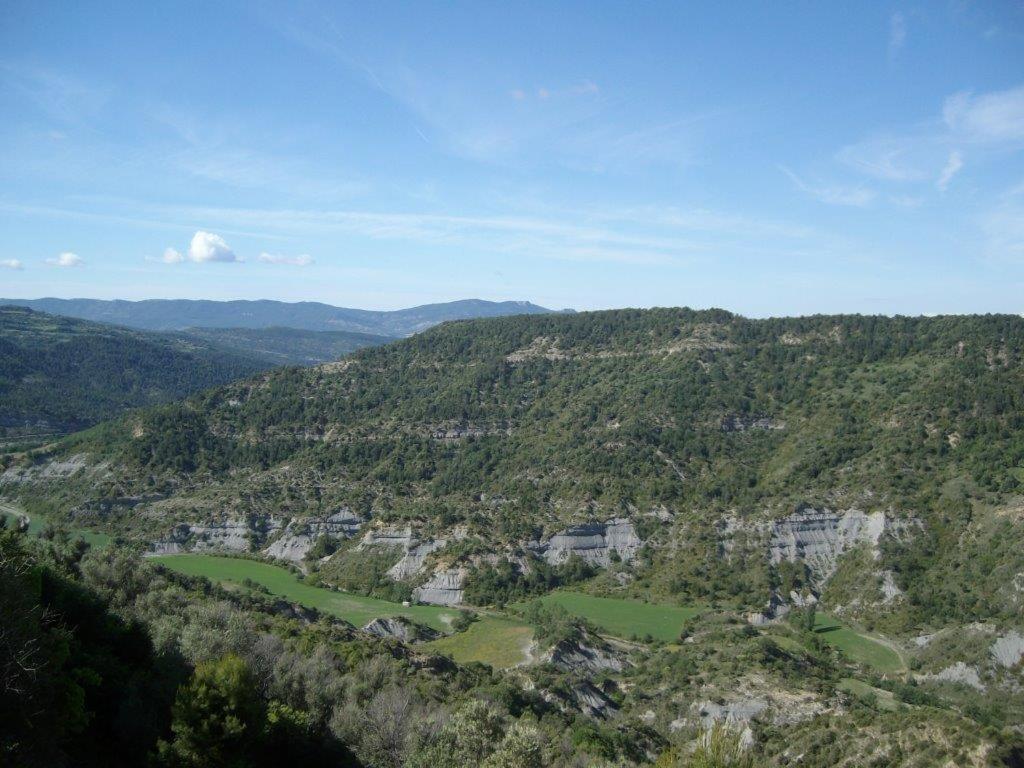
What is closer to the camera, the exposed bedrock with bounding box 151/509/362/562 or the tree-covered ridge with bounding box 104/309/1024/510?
the tree-covered ridge with bounding box 104/309/1024/510

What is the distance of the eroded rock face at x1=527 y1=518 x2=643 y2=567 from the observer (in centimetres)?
8819

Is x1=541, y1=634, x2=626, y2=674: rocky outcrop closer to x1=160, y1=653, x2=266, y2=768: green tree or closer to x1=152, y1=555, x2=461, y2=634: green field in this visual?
x1=152, y1=555, x2=461, y2=634: green field

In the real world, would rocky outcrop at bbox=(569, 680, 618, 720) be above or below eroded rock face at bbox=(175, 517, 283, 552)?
above

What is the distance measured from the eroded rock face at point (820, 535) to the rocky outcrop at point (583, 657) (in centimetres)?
3091

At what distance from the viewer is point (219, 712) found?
2291 cm

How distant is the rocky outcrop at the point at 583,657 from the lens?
56.2m

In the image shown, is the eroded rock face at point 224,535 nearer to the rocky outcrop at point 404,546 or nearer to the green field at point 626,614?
the rocky outcrop at point 404,546

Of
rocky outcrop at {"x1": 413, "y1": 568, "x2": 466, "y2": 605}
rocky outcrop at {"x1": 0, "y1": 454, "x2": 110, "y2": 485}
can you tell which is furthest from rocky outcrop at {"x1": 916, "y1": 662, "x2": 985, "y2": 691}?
rocky outcrop at {"x1": 0, "y1": 454, "x2": 110, "y2": 485}

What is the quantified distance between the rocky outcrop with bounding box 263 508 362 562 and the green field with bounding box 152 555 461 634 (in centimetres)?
373

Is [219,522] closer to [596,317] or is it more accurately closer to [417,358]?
[417,358]

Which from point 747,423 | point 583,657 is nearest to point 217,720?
point 583,657

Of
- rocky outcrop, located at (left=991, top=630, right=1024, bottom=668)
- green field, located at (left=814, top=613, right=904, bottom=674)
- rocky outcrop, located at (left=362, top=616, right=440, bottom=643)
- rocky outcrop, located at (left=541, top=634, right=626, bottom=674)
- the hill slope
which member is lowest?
rocky outcrop, located at (left=362, top=616, right=440, bottom=643)

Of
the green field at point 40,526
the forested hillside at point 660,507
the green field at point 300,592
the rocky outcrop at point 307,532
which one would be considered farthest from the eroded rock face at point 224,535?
the green field at point 40,526

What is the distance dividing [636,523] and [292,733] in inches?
2697
